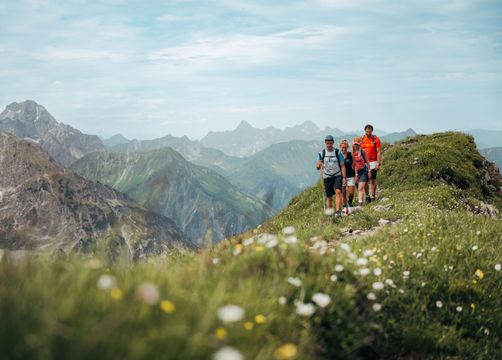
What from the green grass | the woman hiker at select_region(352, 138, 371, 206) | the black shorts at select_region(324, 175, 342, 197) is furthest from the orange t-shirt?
the green grass

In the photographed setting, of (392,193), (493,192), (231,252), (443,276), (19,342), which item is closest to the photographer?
(19,342)

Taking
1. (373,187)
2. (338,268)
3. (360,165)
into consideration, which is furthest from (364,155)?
(338,268)

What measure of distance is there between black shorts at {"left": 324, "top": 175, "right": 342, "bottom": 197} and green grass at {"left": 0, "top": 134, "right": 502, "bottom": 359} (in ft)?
26.5

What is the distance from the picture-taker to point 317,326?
457 cm

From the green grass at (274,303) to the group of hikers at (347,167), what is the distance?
8.19 m

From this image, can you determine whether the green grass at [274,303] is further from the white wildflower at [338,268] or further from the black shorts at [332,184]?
the black shorts at [332,184]

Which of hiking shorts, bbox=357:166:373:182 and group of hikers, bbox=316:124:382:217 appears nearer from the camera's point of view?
group of hikers, bbox=316:124:382:217

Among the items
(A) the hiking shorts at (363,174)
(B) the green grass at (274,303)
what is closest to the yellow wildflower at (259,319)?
(B) the green grass at (274,303)

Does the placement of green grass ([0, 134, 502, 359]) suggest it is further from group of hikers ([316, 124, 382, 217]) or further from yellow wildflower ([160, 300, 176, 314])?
group of hikers ([316, 124, 382, 217])

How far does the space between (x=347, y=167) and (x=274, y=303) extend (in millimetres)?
16939

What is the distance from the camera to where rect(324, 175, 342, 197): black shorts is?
1813 cm

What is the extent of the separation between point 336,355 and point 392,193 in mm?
21799

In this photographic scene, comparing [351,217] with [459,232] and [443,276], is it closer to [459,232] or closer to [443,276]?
[459,232]

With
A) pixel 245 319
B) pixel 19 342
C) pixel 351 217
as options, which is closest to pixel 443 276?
pixel 245 319
